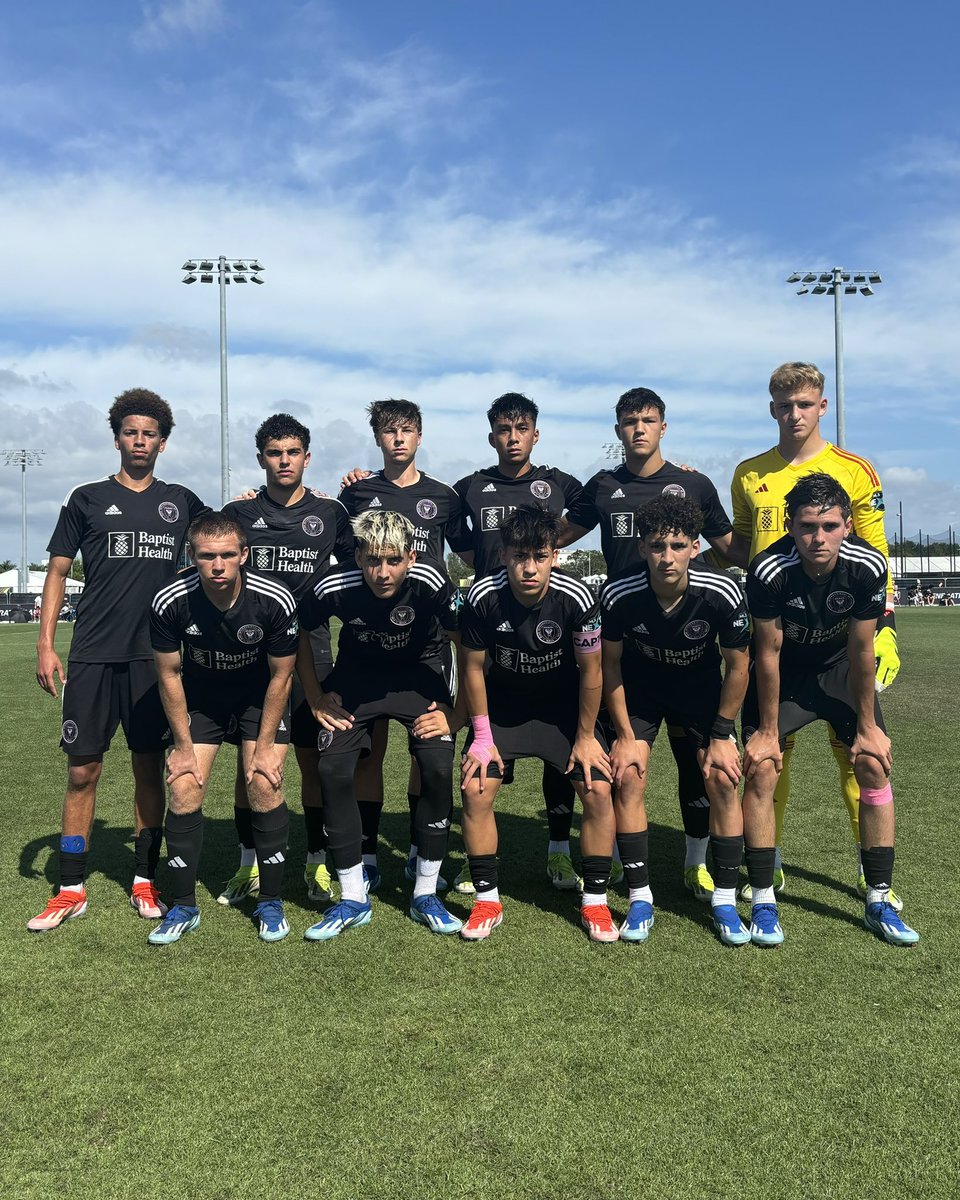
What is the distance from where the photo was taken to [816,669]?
4.32 metres

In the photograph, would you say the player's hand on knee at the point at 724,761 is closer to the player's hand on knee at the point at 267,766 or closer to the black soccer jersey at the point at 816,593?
the black soccer jersey at the point at 816,593

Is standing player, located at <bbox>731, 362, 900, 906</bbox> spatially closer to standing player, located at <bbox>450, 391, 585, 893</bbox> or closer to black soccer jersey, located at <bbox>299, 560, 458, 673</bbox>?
standing player, located at <bbox>450, 391, 585, 893</bbox>

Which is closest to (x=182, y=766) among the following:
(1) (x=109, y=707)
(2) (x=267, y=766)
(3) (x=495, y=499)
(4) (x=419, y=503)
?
(2) (x=267, y=766)

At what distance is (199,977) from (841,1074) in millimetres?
2542

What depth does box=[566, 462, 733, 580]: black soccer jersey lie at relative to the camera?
479 centimetres

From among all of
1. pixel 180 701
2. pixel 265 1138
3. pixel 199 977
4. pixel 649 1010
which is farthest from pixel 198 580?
pixel 649 1010

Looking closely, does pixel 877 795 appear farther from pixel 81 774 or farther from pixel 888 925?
pixel 81 774

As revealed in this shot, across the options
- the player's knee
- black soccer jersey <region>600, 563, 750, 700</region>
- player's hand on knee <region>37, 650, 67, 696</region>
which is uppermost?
black soccer jersey <region>600, 563, 750, 700</region>

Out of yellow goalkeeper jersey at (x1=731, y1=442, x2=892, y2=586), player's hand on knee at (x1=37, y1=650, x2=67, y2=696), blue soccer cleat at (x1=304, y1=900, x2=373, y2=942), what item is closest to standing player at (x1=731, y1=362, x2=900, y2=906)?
yellow goalkeeper jersey at (x1=731, y1=442, x2=892, y2=586)

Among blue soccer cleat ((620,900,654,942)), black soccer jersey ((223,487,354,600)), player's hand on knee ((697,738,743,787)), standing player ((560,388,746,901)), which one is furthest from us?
black soccer jersey ((223,487,354,600))

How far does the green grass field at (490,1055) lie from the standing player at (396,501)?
0.48 metres

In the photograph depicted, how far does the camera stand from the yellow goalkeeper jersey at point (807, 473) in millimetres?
4621

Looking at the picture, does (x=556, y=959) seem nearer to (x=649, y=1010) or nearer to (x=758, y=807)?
(x=649, y=1010)

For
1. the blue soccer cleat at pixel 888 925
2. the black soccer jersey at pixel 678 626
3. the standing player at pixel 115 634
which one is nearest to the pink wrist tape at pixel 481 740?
the black soccer jersey at pixel 678 626
